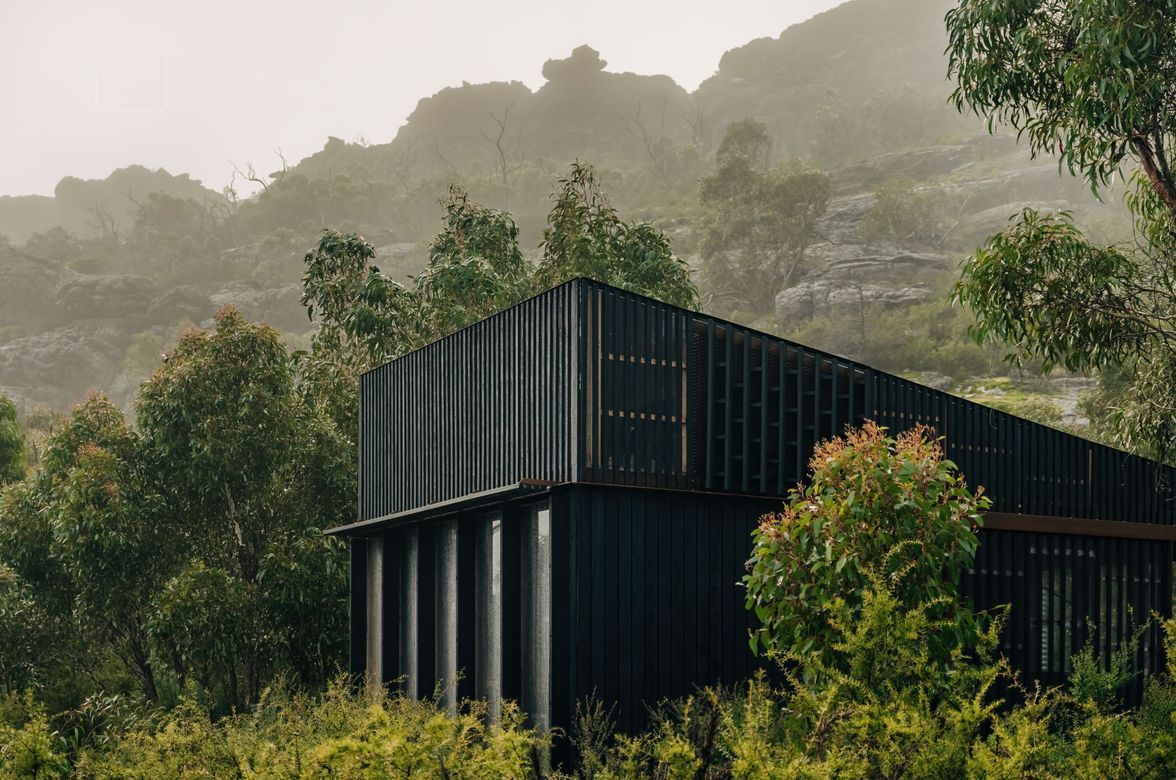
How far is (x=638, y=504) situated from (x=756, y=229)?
1784 inches

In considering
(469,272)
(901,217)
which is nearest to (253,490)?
(469,272)

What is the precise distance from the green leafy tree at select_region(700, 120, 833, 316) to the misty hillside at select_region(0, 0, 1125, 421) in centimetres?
85

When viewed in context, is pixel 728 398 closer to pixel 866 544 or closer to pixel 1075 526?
pixel 866 544

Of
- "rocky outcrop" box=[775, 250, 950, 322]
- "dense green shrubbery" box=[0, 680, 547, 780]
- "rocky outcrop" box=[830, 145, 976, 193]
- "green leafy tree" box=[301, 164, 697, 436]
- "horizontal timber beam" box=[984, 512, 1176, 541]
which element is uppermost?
"rocky outcrop" box=[830, 145, 976, 193]

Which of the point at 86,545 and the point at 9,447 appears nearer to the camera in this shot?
the point at 86,545

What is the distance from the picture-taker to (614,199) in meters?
75.9

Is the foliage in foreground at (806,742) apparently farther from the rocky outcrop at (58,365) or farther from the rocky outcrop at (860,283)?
the rocky outcrop at (58,365)

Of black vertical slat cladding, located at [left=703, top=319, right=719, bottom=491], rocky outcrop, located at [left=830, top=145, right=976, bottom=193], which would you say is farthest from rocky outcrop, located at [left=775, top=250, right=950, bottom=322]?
black vertical slat cladding, located at [left=703, top=319, right=719, bottom=491]

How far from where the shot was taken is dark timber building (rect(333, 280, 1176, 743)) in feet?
33.7

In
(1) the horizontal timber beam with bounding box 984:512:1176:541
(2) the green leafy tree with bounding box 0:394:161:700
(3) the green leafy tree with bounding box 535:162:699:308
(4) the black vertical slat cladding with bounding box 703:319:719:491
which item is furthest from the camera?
(3) the green leafy tree with bounding box 535:162:699:308

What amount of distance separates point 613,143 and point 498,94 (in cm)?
1154

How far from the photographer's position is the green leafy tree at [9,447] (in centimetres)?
2431

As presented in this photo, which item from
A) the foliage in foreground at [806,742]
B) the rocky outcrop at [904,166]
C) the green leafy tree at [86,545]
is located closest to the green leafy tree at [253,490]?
the green leafy tree at [86,545]

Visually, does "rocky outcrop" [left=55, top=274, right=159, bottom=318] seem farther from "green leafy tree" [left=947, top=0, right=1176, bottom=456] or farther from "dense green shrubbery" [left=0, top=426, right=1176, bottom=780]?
"dense green shrubbery" [left=0, top=426, right=1176, bottom=780]
